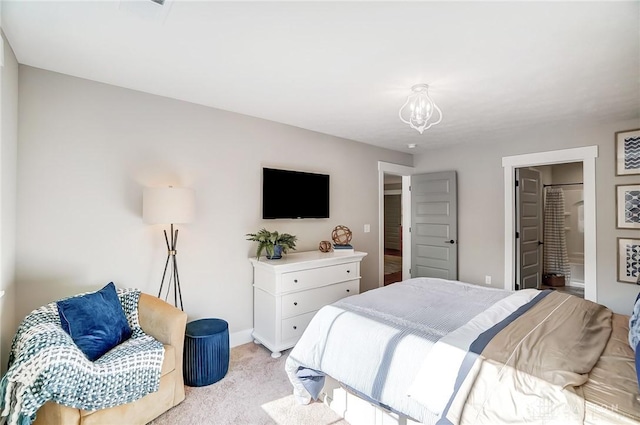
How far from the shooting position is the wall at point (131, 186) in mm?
2121

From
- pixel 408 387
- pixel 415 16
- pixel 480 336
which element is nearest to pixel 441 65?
pixel 415 16

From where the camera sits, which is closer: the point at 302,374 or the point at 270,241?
the point at 302,374

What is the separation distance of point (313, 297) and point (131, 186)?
195 cm

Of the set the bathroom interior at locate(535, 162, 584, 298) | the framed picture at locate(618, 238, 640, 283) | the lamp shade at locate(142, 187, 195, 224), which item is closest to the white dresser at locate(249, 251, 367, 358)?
the lamp shade at locate(142, 187, 195, 224)

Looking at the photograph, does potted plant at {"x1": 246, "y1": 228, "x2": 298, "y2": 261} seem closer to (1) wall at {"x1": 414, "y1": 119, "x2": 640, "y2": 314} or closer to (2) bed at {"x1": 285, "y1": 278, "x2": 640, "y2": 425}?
(2) bed at {"x1": 285, "y1": 278, "x2": 640, "y2": 425}

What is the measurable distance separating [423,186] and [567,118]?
201 cm

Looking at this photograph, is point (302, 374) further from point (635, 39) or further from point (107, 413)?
point (635, 39)

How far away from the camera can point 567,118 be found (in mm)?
3244

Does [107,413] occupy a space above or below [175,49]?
below

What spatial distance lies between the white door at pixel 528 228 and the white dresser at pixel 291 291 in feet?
8.30

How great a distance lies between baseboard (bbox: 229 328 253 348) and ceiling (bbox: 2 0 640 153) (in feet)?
7.47

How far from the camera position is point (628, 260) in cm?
323

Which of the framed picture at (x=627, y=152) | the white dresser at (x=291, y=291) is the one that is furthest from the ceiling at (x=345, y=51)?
the white dresser at (x=291, y=291)

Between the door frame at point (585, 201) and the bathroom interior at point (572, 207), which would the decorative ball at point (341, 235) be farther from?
the bathroom interior at point (572, 207)
